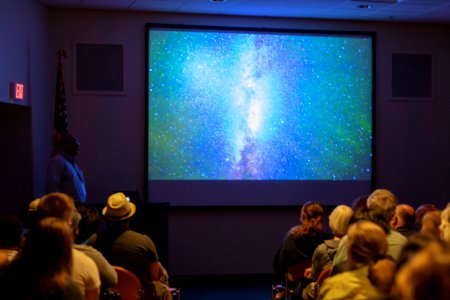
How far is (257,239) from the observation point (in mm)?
9438

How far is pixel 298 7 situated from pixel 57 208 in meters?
5.15

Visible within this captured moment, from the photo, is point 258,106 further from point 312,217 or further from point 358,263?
point 358,263

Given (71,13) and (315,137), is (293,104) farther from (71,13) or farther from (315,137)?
(71,13)

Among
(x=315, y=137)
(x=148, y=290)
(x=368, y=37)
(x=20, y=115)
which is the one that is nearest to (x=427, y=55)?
(x=368, y=37)

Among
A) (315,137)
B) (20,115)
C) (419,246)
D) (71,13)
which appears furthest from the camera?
(315,137)

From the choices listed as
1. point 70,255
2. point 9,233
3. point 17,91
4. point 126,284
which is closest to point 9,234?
point 9,233

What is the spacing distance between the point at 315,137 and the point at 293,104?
0.49 m

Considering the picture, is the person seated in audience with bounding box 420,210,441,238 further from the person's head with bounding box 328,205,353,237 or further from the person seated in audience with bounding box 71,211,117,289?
the person seated in audience with bounding box 71,211,117,289

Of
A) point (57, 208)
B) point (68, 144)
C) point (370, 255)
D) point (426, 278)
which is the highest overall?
point (68, 144)

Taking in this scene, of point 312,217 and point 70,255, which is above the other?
point 70,255

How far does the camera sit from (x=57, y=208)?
425 cm

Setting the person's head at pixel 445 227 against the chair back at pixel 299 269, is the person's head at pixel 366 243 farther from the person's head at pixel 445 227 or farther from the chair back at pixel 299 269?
the chair back at pixel 299 269

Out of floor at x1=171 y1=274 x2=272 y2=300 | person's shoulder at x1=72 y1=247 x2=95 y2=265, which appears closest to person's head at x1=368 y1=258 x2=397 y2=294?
person's shoulder at x1=72 y1=247 x2=95 y2=265

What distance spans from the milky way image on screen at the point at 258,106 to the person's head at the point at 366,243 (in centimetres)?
587
